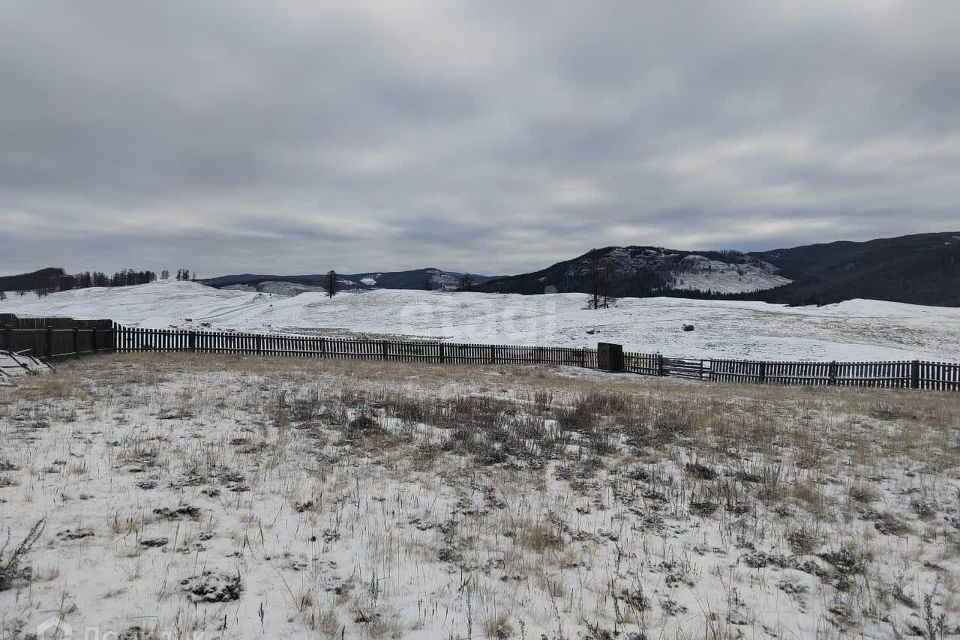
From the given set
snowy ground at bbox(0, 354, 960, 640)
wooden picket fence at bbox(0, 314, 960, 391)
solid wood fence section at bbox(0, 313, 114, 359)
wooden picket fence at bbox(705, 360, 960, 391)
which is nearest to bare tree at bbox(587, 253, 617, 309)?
wooden picket fence at bbox(0, 314, 960, 391)

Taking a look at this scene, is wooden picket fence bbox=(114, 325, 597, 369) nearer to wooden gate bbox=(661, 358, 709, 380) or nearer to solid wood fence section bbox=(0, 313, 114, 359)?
solid wood fence section bbox=(0, 313, 114, 359)

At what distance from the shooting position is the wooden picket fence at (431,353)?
1681 centimetres

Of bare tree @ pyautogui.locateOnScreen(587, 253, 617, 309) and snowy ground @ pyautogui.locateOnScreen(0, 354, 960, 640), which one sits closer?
snowy ground @ pyautogui.locateOnScreen(0, 354, 960, 640)

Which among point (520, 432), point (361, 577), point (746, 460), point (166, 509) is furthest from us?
point (520, 432)

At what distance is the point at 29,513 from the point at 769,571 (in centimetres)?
705

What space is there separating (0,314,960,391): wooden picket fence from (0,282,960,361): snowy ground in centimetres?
1131

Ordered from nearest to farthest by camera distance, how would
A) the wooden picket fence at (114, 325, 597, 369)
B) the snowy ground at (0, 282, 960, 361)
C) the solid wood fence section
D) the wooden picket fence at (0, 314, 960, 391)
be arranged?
1. the solid wood fence section
2. the wooden picket fence at (0, 314, 960, 391)
3. the wooden picket fence at (114, 325, 597, 369)
4. the snowy ground at (0, 282, 960, 361)

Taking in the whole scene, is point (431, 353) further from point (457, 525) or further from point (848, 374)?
point (457, 525)

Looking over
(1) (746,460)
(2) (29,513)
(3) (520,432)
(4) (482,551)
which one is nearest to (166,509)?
(2) (29,513)

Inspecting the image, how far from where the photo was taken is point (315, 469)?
20.5 ft

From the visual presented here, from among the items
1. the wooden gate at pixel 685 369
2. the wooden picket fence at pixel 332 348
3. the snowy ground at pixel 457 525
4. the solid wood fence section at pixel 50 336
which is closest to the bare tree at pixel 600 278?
the wooden picket fence at pixel 332 348

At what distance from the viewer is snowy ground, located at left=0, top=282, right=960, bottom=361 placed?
3906 centimetres

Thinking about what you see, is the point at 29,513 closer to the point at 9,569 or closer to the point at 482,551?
the point at 9,569

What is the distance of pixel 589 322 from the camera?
190ft
